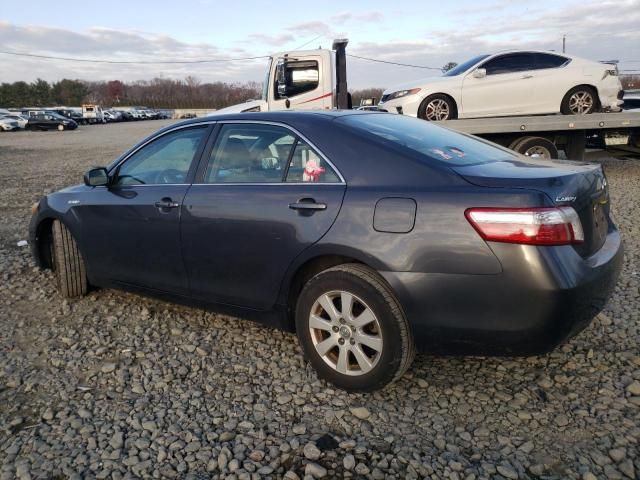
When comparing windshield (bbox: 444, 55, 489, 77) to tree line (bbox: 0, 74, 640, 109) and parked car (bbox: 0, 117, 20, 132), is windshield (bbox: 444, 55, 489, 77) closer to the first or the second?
parked car (bbox: 0, 117, 20, 132)

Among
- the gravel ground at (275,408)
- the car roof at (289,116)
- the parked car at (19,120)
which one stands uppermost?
the car roof at (289,116)

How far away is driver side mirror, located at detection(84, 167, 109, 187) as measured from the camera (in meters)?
4.03

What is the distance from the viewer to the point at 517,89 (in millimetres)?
9805

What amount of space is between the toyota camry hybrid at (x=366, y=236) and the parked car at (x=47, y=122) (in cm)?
4397

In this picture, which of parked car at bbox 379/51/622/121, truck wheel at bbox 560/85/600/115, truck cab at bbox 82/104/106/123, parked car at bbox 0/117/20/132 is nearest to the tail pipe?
parked car at bbox 379/51/622/121

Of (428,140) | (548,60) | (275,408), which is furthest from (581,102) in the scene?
(275,408)

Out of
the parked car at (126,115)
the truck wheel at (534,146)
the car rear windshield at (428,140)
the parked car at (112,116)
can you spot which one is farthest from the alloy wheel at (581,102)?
the parked car at (126,115)

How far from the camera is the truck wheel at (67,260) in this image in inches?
174

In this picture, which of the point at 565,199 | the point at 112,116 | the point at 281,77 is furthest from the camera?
the point at 112,116

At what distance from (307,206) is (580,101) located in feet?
28.1

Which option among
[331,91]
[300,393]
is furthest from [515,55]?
[300,393]

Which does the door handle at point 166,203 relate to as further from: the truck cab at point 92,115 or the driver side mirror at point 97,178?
the truck cab at point 92,115

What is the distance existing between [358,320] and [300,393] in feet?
1.86

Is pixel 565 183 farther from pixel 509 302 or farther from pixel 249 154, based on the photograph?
pixel 249 154
